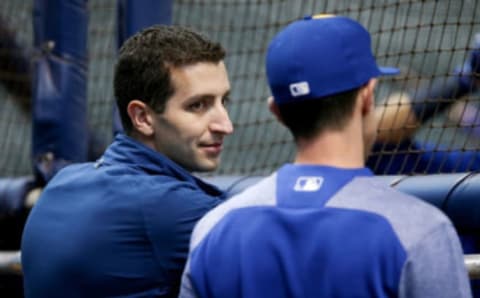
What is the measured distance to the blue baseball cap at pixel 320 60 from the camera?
1804 mm

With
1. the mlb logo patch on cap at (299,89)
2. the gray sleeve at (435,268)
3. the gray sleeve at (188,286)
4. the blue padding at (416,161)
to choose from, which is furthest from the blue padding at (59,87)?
the gray sleeve at (435,268)

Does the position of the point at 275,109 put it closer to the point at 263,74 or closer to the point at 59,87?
the point at 59,87

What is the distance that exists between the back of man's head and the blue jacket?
1.71ft

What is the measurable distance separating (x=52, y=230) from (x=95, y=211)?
0.41 ft

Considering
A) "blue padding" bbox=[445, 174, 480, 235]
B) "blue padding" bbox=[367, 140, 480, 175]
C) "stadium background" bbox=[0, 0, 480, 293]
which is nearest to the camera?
"blue padding" bbox=[445, 174, 480, 235]

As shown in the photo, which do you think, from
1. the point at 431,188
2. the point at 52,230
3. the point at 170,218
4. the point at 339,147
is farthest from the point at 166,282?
the point at 431,188

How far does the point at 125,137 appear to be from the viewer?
2.46 metres

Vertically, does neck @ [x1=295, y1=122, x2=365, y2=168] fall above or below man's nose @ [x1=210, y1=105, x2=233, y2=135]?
above

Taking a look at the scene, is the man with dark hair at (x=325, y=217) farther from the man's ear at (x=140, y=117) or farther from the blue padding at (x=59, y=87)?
the blue padding at (x=59, y=87)

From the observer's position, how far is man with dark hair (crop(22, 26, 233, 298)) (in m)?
2.30

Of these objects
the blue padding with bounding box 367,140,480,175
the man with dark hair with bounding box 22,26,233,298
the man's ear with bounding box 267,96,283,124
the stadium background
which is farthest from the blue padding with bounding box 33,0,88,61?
the man's ear with bounding box 267,96,283,124

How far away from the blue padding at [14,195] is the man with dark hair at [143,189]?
5.60 ft

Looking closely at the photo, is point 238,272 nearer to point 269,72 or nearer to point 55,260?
point 269,72

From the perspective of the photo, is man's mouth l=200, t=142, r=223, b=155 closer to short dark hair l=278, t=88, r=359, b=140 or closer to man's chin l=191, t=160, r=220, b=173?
man's chin l=191, t=160, r=220, b=173
